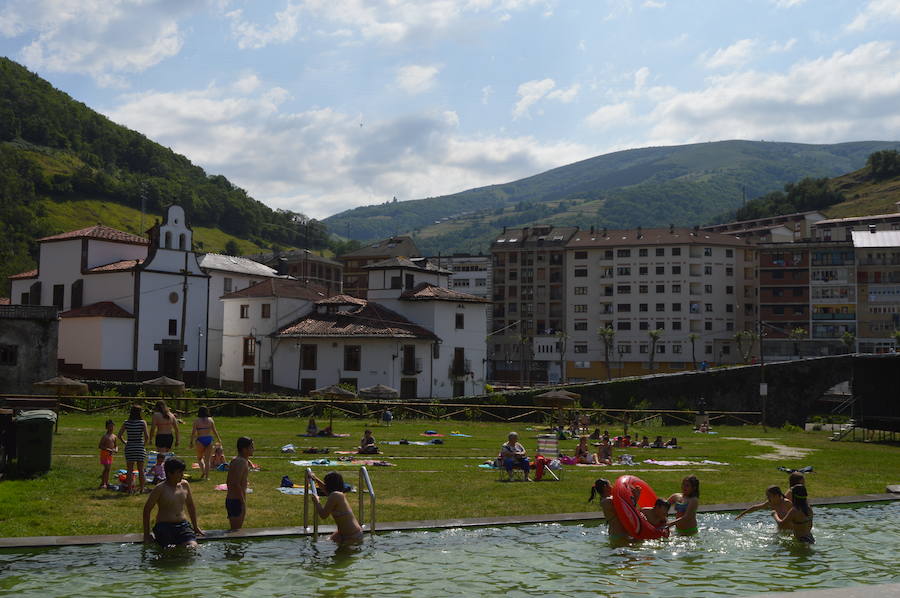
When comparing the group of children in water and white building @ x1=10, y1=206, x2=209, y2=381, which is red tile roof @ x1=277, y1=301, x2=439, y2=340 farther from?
the group of children in water

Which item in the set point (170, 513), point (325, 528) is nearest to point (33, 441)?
point (170, 513)

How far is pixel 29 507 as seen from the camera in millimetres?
16797

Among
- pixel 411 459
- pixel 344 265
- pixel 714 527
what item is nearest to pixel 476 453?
pixel 411 459

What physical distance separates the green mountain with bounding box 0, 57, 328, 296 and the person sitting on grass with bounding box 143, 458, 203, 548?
113589 millimetres

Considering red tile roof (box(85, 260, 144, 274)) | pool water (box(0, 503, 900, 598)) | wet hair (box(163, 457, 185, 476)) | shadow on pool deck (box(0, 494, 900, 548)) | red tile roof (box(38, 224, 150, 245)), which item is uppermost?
red tile roof (box(38, 224, 150, 245))

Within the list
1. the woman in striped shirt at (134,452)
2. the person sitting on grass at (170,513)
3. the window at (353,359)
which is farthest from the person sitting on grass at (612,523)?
the window at (353,359)

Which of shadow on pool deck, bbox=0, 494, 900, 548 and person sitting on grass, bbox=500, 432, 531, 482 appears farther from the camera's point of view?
person sitting on grass, bbox=500, 432, 531, 482

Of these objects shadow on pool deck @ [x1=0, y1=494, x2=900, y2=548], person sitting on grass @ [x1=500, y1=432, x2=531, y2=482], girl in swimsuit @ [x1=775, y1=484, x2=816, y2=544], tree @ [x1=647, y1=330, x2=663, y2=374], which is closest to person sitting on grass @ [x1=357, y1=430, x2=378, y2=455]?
person sitting on grass @ [x1=500, y1=432, x2=531, y2=482]

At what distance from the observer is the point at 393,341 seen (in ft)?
224

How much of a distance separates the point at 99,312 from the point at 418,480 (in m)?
51.2

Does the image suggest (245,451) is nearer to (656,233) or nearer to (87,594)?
(87,594)

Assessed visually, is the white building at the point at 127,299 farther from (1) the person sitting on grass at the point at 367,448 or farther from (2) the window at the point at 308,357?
(1) the person sitting on grass at the point at 367,448

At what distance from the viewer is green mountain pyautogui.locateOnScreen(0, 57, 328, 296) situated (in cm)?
13400

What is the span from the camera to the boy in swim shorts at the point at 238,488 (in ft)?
50.5
